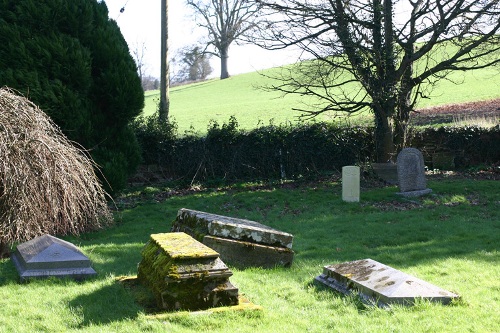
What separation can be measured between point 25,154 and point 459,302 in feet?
20.6

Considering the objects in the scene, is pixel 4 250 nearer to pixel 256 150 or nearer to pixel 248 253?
pixel 248 253

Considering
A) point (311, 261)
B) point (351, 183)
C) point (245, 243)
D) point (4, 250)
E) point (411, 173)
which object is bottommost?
point (311, 261)

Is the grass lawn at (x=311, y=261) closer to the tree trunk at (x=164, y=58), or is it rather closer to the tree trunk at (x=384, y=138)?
the tree trunk at (x=384, y=138)

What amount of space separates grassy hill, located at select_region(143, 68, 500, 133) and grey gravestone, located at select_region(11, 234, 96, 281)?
20001 mm

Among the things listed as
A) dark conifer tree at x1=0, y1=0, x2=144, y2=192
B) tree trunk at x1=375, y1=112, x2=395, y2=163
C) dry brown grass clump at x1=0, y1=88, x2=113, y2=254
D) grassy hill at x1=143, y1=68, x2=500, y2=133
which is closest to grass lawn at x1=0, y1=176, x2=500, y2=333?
dry brown grass clump at x1=0, y1=88, x2=113, y2=254

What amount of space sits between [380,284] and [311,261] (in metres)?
2.68

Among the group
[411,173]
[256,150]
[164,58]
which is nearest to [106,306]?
[411,173]

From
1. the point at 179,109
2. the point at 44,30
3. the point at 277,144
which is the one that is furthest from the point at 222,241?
the point at 179,109

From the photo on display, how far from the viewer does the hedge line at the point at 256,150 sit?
18672 millimetres

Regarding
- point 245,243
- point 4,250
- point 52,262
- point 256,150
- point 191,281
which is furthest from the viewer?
point 256,150

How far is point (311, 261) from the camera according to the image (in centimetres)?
867

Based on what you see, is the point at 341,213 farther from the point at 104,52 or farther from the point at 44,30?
the point at 44,30

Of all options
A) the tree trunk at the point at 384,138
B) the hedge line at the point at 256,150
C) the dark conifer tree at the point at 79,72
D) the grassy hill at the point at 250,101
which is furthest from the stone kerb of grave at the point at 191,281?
the grassy hill at the point at 250,101

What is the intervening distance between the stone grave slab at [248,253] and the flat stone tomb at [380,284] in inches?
51.5
